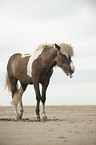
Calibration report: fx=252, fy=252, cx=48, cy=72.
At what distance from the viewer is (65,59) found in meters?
8.23

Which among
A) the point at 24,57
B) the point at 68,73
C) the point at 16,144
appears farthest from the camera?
the point at 24,57

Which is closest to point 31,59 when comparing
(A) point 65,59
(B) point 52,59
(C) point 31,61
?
(C) point 31,61

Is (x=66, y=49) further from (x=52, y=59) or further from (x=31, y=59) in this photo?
(x=31, y=59)

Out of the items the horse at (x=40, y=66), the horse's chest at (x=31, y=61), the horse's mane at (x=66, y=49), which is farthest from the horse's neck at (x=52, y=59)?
the horse's chest at (x=31, y=61)

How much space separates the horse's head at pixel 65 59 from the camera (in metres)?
8.18

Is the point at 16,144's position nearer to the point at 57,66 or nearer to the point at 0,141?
the point at 0,141

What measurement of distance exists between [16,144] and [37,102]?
440 cm

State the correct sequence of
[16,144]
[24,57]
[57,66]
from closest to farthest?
[16,144] → [57,66] → [24,57]

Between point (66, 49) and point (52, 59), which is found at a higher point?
point (66, 49)

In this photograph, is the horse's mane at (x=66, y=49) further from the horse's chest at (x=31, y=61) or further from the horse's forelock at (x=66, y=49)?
the horse's chest at (x=31, y=61)

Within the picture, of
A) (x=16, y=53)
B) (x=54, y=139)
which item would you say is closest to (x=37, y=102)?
(x=16, y=53)

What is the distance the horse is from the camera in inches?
325

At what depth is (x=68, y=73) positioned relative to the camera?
8188 mm

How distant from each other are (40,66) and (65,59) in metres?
0.92
